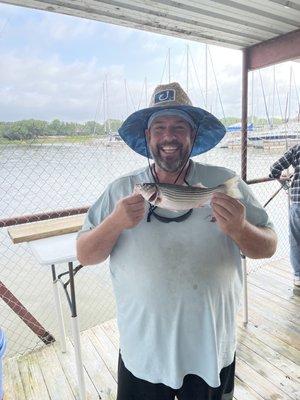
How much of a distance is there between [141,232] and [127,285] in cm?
23

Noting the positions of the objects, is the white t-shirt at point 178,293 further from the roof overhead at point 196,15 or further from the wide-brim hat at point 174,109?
the roof overhead at point 196,15

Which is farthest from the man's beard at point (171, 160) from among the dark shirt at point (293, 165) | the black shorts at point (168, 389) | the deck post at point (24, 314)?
the dark shirt at point (293, 165)

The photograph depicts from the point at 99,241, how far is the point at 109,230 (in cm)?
8

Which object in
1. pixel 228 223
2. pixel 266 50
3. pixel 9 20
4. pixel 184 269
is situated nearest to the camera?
pixel 228 223

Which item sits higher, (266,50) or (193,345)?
(266,50)

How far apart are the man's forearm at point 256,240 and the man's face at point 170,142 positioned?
0.38 m

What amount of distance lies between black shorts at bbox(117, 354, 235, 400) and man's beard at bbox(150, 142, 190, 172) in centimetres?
86

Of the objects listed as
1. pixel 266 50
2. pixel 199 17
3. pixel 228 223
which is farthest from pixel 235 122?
pixel 228 223

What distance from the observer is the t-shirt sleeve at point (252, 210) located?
1.28m

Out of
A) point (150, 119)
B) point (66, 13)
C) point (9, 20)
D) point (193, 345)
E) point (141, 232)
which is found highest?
point (66, 13)

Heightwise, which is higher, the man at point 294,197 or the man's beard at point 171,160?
the man's beard at point 171,160

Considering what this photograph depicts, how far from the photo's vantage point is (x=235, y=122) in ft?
12.8

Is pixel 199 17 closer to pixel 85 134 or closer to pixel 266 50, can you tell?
pixel 266 50

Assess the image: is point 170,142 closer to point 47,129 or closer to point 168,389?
point 168,389
